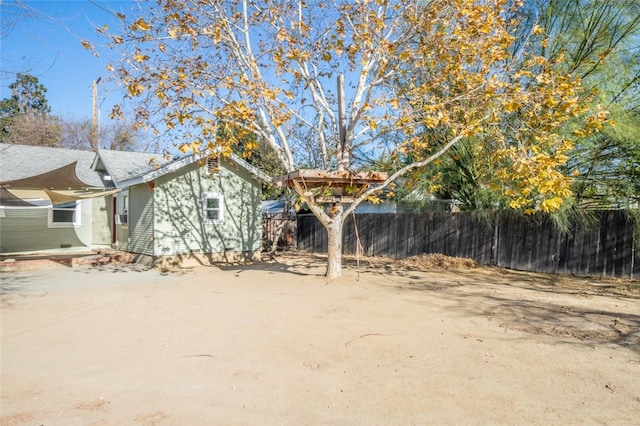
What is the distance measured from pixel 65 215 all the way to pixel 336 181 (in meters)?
11.9

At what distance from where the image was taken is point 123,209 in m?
15.1

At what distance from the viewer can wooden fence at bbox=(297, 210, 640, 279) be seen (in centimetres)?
1049

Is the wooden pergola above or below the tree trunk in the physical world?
above

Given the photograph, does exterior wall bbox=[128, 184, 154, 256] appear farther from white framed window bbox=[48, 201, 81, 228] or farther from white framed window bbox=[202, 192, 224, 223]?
white framed window bbox=[48, 201, 81, 228]

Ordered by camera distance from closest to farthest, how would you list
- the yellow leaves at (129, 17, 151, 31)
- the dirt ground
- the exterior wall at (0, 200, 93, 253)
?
the dirt ground < the yellow leaves at (129, 17, 151, 31) < the exterior wall at (0, 200, 93, 253)

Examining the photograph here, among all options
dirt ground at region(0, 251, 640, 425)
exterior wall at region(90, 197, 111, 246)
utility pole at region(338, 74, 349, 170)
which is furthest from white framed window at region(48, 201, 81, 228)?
utility pole at region(338, 74, 349, 170)

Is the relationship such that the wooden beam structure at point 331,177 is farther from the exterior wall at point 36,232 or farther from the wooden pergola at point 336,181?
the exterior wall at point 36,232

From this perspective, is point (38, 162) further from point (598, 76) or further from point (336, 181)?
point (598, 76)

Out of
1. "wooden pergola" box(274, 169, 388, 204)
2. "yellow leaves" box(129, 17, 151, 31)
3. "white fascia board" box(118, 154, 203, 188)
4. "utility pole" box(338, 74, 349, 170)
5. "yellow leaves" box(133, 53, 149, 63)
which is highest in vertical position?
"yellow leaves" box(129, 17, 151, 31)

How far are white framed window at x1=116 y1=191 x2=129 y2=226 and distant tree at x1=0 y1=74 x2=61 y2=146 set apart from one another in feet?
51.7

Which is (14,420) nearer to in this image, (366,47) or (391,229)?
(366,47)

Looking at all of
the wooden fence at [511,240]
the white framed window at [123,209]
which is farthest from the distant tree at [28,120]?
the wooden fence at [511,240]

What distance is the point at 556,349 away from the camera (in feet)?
16.0

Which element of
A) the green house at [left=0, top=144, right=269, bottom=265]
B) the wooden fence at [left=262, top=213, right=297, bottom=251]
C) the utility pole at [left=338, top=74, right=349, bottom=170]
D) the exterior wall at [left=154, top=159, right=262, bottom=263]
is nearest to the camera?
the utility pole at [left=338, top=74, right=349, bottom=170]
